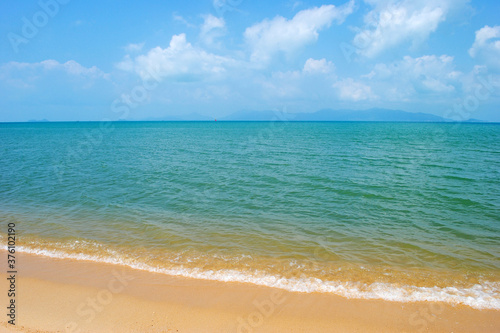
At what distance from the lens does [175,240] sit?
37.9 feet

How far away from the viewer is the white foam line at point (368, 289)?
746 cm

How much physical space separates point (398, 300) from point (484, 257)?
17.0 feet

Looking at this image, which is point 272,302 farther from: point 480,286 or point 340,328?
point 480,286

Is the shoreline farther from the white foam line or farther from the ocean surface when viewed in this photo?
the ocean surface

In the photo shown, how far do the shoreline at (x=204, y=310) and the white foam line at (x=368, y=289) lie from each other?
244mm

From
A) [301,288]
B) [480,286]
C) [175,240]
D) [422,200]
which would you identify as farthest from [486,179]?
[175,240]
